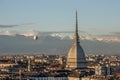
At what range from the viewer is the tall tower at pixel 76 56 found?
12462 centimetres

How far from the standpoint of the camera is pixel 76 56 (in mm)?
127312

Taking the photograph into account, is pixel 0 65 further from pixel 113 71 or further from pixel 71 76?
pixel 71 76

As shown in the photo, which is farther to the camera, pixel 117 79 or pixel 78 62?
pixel 78 62

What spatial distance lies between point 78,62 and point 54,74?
90.6 ft

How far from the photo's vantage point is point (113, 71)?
121562 mm

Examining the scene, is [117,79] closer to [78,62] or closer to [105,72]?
[105,72]

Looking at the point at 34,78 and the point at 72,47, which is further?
the point at 72,47

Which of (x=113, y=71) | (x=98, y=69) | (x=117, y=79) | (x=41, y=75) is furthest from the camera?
(x=113, y=71)

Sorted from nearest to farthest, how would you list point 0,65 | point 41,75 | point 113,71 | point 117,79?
point 117,79 < point 41,75 < point 113,71 < point 0,65

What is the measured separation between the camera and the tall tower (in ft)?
409

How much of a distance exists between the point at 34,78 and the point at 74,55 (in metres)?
38.4

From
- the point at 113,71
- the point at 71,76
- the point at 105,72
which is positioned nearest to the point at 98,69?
the point at 105,72

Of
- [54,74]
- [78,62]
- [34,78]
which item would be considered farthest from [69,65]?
[34,78]

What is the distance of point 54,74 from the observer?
3856 inches
